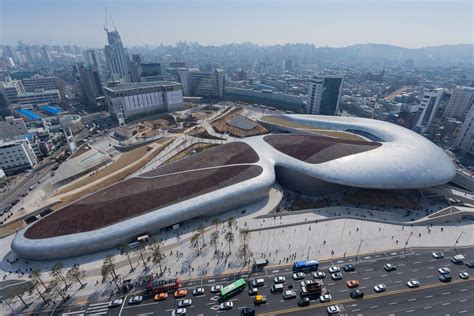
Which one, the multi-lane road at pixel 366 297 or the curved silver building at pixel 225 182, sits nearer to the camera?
the multi-lane road at pixel 366 297

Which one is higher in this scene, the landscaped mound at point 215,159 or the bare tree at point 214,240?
the landscaped mound at point 215,159

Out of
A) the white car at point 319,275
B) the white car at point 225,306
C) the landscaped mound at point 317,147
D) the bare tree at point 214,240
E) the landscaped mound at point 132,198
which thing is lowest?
the white car at point 225,306

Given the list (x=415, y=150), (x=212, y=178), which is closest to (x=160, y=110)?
(x=212, y=178)

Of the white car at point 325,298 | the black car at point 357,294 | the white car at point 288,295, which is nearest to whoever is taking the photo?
the white car at point 325,298

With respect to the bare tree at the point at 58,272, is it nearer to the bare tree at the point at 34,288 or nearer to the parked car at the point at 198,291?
the bare tree at the point at 34,288

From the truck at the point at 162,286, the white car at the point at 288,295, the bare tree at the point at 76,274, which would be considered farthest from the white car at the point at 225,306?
the bare tree at the point at 76,274

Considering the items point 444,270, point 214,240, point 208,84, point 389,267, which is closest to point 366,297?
point 389,267

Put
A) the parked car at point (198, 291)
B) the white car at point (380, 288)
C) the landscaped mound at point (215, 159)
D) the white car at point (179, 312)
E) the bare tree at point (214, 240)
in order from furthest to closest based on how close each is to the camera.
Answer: the landscaped mound at point (215, 159) < the bare tree at point (214, 240) < the parked car at point (198, 291) < the white car at point (380, 288) < the white car at point (179, 312)

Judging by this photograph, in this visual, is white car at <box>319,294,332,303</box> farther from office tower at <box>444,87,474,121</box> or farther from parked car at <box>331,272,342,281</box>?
office tower at <box>444,87,474,121</box>

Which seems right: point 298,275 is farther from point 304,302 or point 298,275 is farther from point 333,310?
point 333,310
